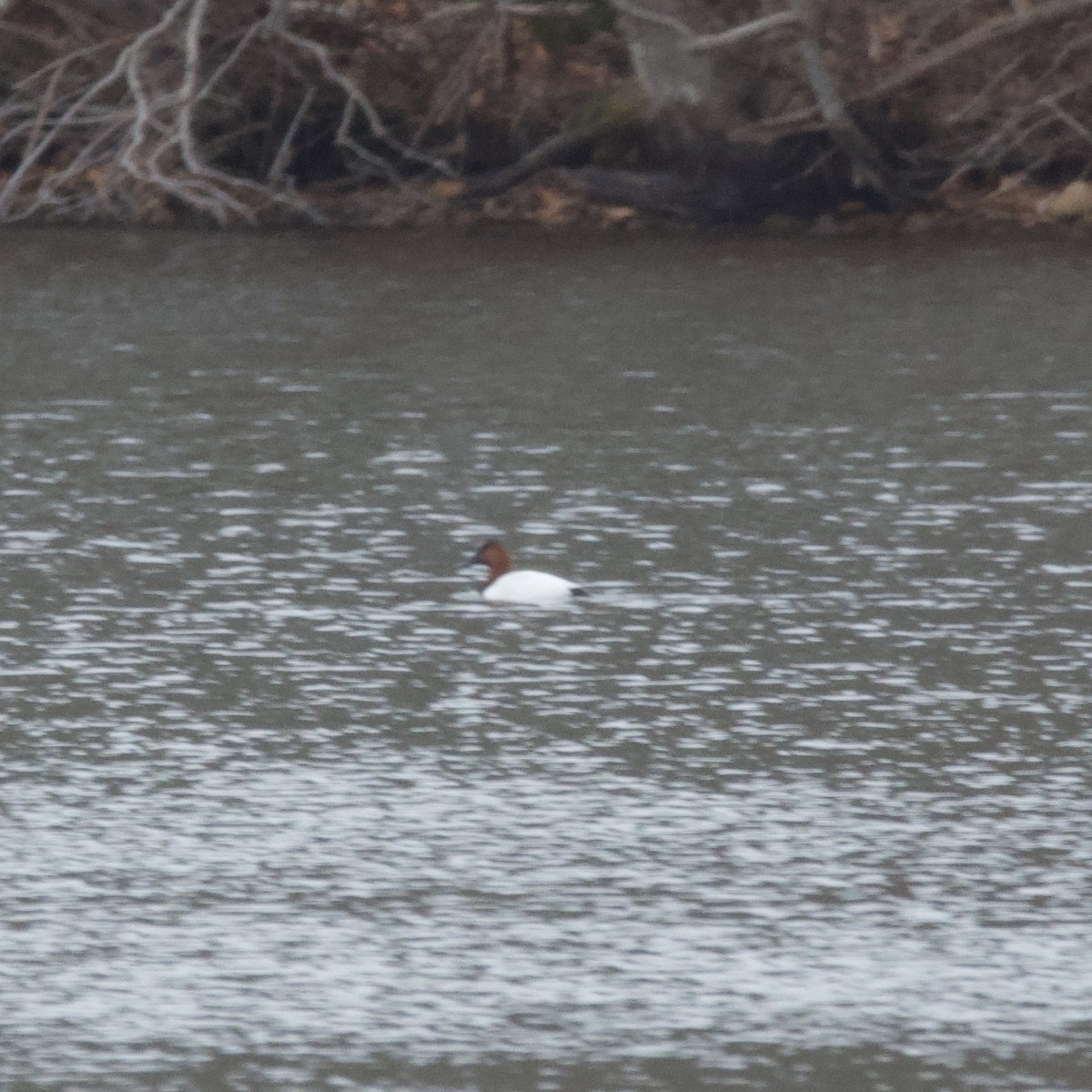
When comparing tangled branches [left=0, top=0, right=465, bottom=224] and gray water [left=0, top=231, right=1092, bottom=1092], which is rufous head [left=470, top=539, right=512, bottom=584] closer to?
gray water [left=0, top=231, right=1092, bottom=1092]

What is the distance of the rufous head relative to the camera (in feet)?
37.8

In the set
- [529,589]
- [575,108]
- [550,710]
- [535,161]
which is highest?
[575,108]

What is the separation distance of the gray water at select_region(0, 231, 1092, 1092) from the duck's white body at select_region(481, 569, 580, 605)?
0.11 metres

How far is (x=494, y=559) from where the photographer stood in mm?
11555

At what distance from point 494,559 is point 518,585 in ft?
0.77

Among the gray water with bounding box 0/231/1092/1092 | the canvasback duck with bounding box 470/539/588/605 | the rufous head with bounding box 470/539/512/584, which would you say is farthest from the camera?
the rufous head with bounding box 470/539/512/584

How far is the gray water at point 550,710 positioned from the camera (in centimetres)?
703

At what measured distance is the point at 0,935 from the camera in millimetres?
7645

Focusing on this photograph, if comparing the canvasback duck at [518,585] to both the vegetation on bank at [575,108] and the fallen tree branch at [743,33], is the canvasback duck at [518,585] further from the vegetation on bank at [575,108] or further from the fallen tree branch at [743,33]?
the fallen tree branch at [743,33]

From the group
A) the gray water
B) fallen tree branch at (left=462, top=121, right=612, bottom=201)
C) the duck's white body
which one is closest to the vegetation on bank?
fallen tree branch at (left=462, top=121, right=612, bottom=201)

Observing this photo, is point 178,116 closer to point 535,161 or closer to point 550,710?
point 535,161

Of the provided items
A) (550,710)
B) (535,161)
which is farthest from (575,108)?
(550,710)

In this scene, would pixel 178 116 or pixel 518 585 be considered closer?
pixel 518 585

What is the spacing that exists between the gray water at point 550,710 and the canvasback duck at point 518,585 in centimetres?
12
